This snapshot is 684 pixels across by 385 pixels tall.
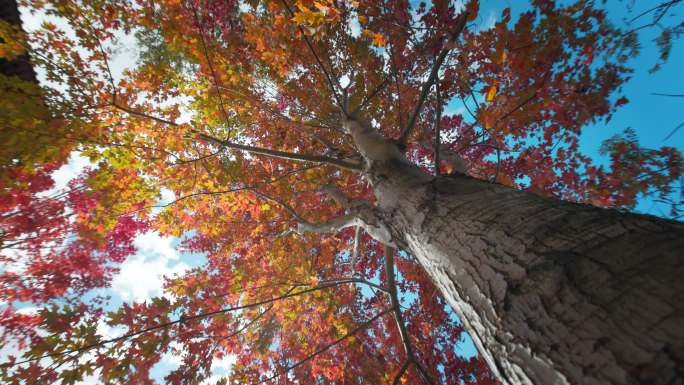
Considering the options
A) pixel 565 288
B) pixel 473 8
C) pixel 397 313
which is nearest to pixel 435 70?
pixel 473 8

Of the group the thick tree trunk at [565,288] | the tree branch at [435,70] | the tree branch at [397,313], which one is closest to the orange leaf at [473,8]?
the tree branch at [435,70]

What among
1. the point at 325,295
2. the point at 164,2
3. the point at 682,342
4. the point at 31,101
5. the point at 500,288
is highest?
the point at 164,2

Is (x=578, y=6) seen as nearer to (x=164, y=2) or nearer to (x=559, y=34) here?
(x=559, y=34)

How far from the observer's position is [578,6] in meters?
2.86

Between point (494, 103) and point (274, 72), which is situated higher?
point (494, 103)

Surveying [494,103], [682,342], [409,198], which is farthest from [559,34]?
[682,342]

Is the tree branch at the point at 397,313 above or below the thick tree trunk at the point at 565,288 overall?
below

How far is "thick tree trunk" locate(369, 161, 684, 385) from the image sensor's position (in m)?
0.65

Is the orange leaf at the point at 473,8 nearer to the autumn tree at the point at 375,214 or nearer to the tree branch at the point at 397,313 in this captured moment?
the autumn tree at the point at 375,214

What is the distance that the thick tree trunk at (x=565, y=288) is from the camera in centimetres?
65

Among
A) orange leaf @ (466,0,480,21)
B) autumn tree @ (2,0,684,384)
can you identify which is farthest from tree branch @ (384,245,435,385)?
orange leaf @ (466,0,480,21)

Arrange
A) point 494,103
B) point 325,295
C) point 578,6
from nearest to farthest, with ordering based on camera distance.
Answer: point 578,6 → point 494,103 → point 325,295

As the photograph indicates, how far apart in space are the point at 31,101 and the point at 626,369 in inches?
193

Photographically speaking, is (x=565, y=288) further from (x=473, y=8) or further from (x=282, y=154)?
(x=282, y=154)
